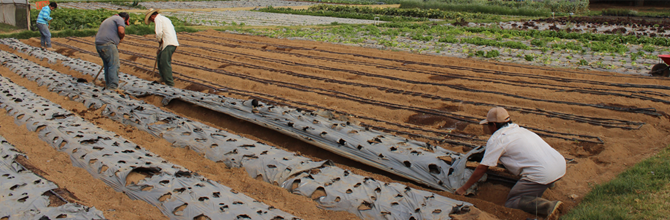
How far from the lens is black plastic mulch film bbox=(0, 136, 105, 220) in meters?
3.41

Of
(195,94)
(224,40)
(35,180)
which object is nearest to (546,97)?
(195,94)

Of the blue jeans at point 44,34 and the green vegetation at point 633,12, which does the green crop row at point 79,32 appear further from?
the green vegetation at point 633,12

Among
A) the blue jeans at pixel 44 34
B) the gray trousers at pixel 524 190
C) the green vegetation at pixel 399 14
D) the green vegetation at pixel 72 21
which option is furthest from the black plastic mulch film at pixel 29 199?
the green vegetation at pixel 399 14

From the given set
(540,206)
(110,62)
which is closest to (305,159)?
(540,206)

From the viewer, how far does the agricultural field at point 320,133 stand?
386 centimetres

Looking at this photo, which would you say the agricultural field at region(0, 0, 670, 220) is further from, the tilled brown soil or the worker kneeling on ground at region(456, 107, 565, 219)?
the worker kneeling on ground at region(456, 107, 565, 219)

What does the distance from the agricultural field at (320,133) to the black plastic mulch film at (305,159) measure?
2 centimetres

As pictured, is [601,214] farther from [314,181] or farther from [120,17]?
[120,17]

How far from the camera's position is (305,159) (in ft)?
15.3

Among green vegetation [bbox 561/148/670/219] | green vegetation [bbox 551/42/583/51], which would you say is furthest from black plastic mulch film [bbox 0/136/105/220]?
green vegetation [bbox 551/42/583/51]

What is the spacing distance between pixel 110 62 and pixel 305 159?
517 centimetres

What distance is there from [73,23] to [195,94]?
15375mm

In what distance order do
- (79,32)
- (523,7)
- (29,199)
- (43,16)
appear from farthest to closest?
(523,7) → (79,32) → (43,16) → (29,199)

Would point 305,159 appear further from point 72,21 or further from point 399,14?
point 399,14
